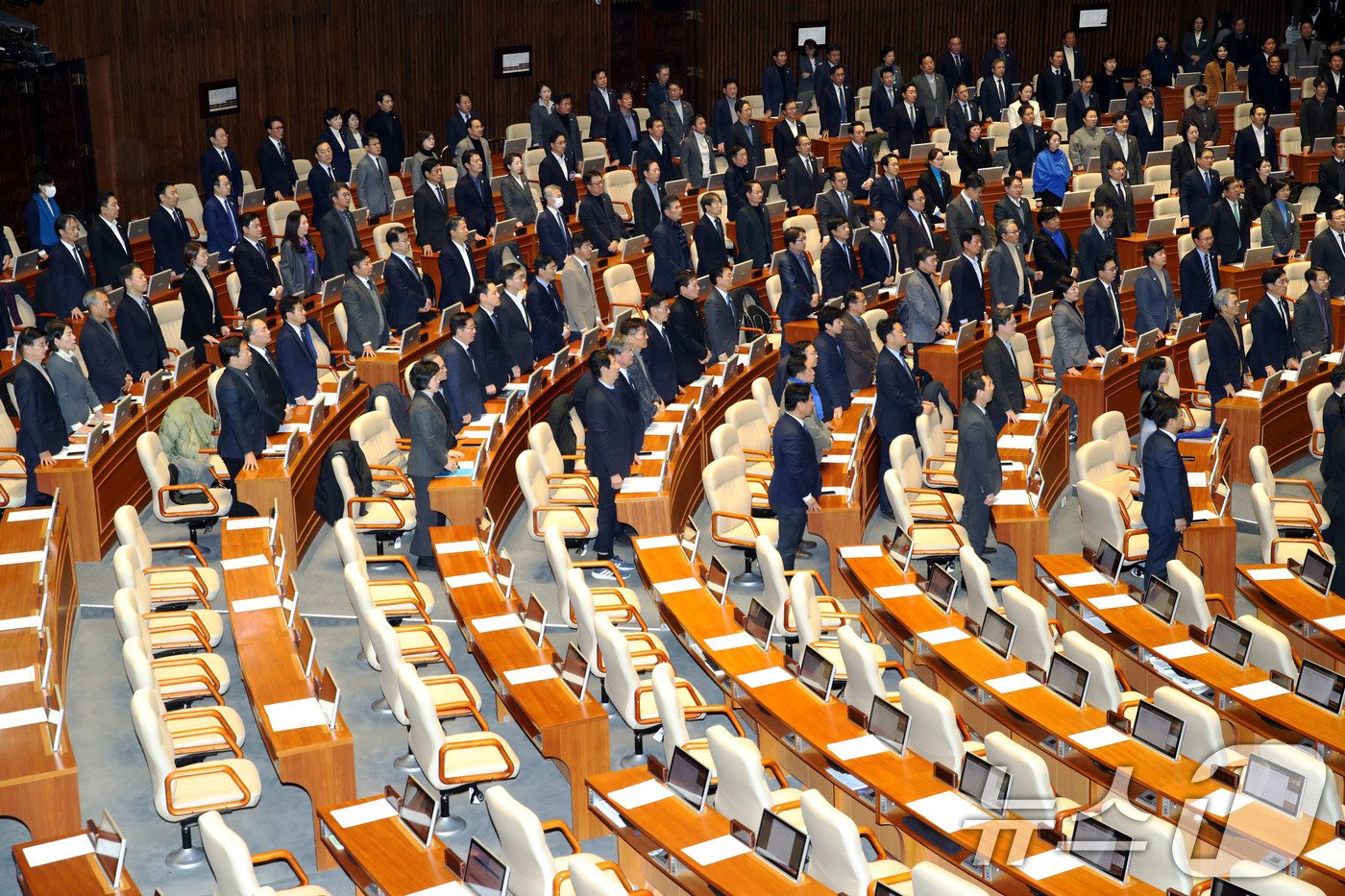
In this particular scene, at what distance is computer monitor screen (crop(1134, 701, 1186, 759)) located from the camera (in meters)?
6.50

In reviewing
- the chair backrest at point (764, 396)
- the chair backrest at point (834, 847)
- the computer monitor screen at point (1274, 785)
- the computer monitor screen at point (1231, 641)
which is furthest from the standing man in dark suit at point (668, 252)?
the chair backrest at point (834, 847)

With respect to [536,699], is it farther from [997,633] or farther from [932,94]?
[932,94]

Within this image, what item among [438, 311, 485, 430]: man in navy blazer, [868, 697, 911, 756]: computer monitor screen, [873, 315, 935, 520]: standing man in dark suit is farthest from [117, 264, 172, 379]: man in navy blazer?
[868, 697, 911, 756]: computer monitor screen

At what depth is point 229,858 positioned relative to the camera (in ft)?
17.4

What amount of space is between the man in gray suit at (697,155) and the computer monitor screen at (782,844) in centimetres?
997

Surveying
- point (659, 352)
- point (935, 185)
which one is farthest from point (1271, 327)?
point (659, 352)

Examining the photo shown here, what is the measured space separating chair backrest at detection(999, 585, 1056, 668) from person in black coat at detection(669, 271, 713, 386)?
3.81 m

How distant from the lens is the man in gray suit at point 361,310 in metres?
11.0

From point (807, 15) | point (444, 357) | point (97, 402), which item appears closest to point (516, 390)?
point (444, 357)

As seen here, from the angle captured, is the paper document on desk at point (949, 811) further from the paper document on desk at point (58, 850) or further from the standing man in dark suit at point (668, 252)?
the standing man in dark suit at point (668, 252)

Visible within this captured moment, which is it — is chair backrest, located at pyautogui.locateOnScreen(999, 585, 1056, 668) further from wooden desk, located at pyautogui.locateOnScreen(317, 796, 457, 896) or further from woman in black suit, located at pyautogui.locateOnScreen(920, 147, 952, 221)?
woman in black suit, located at pyautogui.locateOnScreen(920, 147, 952, 221)

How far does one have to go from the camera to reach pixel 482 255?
13.2 m

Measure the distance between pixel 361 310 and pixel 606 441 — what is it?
2.78m

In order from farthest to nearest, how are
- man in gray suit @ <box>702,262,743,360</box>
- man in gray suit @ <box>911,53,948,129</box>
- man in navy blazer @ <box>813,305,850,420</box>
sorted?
man in gray suit @ <box>911,53,948,129</box> → man in gray suit @ <box>702,262,743,360</box> → man in navy blazer @ <box>813,305,850,420</box>
